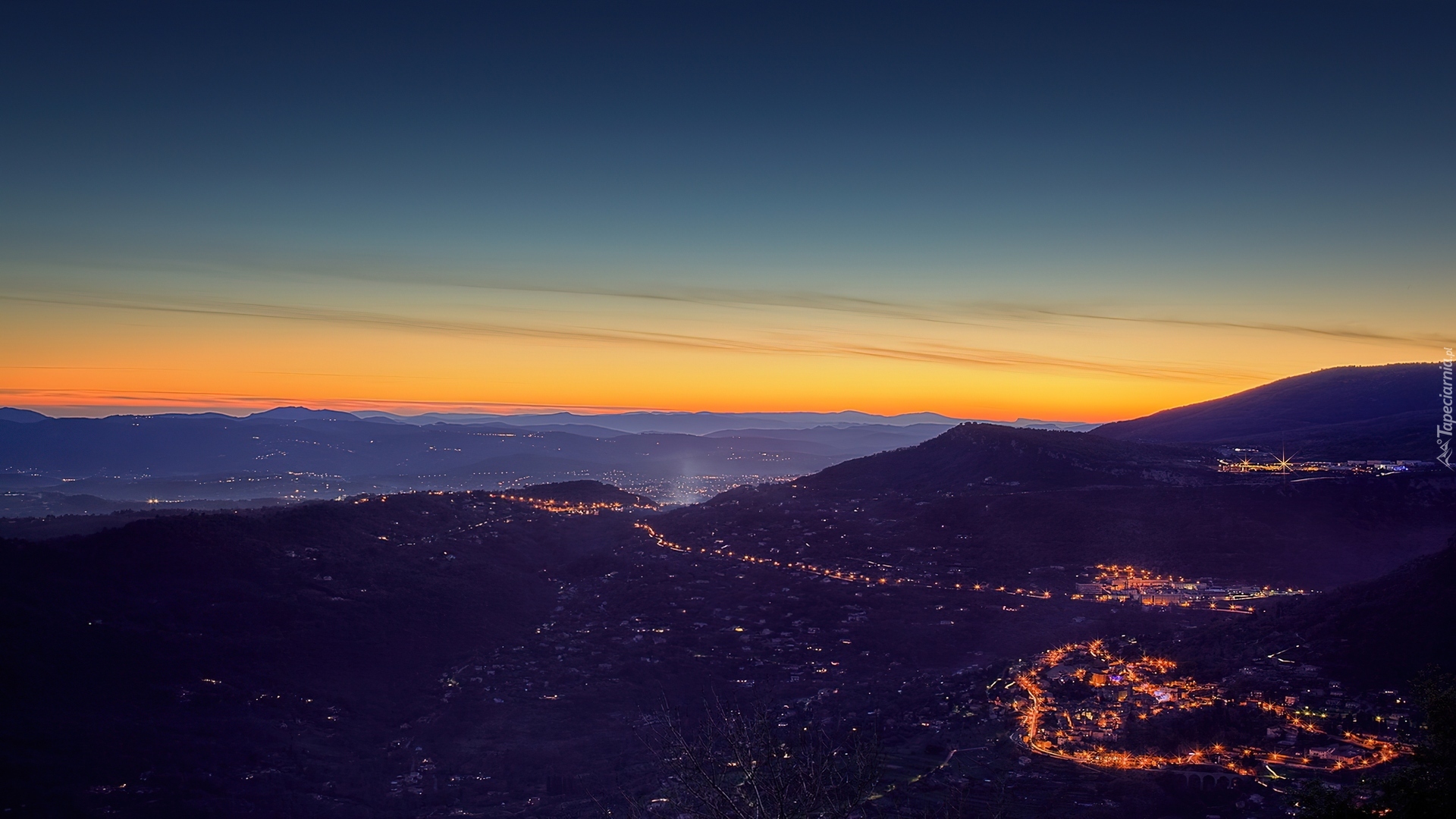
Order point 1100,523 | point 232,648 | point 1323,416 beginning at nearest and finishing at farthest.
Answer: point 232,648 → point 1100,523 → point 1323,416

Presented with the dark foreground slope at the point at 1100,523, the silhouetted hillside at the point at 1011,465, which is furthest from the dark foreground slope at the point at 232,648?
the silhouetted hillside at the point at 1011,465

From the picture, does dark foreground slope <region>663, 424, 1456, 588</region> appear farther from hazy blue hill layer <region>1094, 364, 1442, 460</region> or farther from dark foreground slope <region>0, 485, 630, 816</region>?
hazy blue hill layer <region>1094, 364, 1442, 460</region>

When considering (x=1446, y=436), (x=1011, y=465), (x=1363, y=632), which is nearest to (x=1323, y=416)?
(x=1446, y=436)

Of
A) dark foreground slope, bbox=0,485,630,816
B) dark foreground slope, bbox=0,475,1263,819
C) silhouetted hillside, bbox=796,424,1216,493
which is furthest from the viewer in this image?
silhouetted hillside, bbox=796,424,1216,493

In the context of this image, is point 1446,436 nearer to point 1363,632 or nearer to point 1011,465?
point 1011,465

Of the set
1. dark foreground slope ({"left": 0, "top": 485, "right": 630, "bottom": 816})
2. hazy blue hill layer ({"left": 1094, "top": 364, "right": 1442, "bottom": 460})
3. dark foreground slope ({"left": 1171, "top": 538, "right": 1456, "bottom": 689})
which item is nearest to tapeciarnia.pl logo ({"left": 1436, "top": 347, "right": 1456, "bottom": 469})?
hazy blue hill layer ({"left": 1094, "top": 364, "right": 1442, "bottom": 460})

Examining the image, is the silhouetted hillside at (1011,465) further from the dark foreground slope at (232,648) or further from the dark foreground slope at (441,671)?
the dark foreground slope at (232,648)
